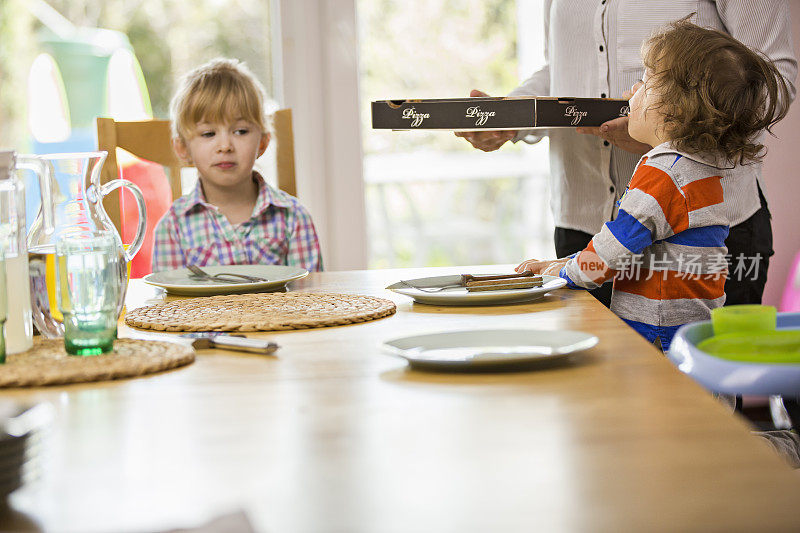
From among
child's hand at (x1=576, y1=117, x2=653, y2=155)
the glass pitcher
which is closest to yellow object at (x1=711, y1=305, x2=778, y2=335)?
the glass pitcher

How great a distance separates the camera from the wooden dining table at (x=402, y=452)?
1.52 feet

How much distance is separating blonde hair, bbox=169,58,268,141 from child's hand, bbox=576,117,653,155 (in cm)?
76

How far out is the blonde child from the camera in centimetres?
190

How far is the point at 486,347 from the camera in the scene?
848 mm

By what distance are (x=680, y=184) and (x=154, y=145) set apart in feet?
3.68

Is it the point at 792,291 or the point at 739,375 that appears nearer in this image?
the point at 739,375

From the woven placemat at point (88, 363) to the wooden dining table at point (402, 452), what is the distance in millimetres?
14

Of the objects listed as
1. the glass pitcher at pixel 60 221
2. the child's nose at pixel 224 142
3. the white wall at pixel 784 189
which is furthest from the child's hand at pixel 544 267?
the white wall at pixel 784 189

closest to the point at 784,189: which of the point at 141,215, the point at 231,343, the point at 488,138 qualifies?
the point at 488,138

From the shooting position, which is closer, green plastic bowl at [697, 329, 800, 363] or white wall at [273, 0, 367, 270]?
green plastic bowl at [697, 329, 800, 363]

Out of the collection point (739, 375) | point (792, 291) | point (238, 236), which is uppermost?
point (238, 236)

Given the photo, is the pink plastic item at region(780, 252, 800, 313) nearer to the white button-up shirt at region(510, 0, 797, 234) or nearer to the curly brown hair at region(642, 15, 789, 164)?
the white button-up shirt at region(510, 0, 797, 234)

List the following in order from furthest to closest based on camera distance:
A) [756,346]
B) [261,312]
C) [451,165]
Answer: [451,165] < [261,312] < [756,346]

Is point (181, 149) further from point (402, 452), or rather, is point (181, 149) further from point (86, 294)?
point (402, 452)
